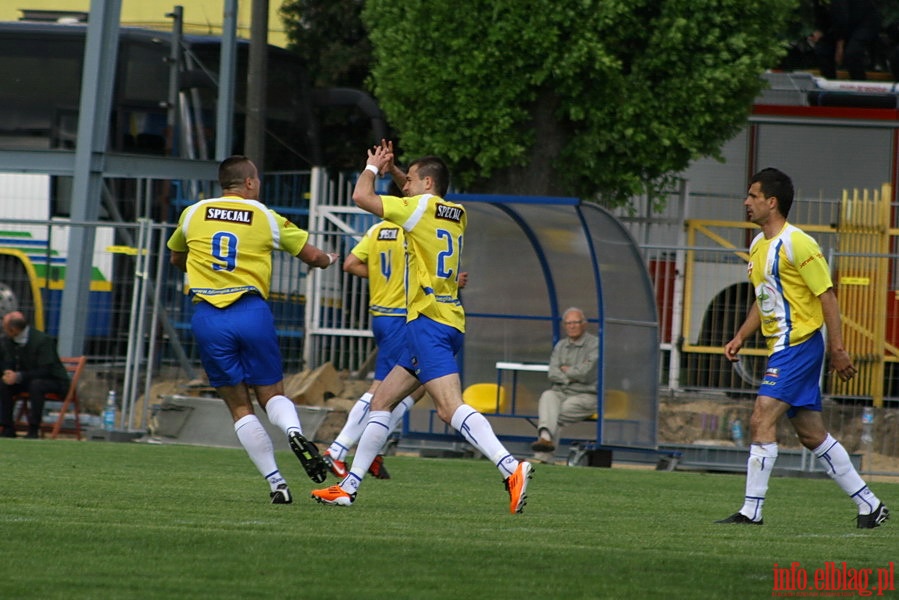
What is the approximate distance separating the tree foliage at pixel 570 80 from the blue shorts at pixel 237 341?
1228 centimetres

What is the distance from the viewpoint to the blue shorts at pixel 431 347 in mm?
8844

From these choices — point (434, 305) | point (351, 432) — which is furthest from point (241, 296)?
point (351, 432)

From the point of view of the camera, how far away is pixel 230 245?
8.98 metres

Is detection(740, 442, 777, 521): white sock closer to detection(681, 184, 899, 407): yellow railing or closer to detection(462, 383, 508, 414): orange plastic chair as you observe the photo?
detection(462, 383, 508, 414): orange plastic chair

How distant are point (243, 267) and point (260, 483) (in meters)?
2.24

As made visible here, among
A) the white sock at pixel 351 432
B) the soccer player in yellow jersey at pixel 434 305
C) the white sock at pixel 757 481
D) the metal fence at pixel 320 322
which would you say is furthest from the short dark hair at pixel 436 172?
the metal fence at pixel 320 322

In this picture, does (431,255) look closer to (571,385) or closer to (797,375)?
(797,375)

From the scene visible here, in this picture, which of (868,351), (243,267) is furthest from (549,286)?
(243,267)

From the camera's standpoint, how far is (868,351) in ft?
61.7

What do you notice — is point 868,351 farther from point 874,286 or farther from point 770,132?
point 770,132

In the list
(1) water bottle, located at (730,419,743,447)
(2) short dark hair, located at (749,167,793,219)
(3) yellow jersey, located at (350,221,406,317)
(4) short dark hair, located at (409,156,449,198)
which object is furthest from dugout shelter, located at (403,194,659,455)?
(2) short dark hair, located at (749,167,793,219)

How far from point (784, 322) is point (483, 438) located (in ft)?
5.63

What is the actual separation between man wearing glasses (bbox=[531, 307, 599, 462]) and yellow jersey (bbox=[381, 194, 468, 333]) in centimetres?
724

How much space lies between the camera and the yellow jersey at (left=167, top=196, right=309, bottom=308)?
8.95 meters
